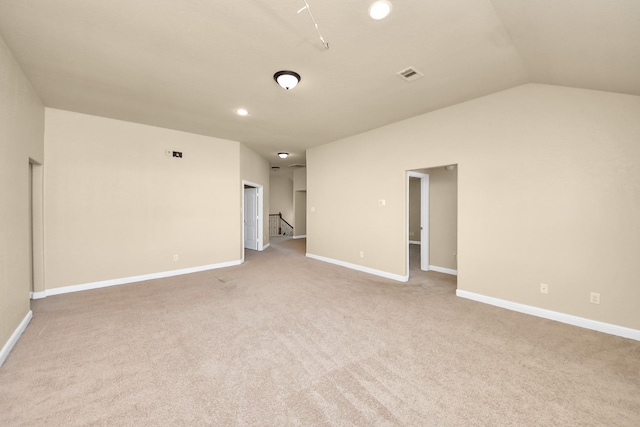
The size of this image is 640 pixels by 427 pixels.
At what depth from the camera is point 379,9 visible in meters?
1.96

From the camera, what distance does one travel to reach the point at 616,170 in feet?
8.79

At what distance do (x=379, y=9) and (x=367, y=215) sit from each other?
147 inches

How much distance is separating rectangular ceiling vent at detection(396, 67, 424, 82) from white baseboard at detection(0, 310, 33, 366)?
4749 millimetres

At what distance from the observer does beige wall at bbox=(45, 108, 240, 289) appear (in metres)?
3.97

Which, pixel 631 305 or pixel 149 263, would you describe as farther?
pixel 149 263

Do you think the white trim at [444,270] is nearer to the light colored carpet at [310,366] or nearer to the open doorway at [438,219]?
the open doorway at [438,219]

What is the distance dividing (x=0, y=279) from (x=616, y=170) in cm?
614

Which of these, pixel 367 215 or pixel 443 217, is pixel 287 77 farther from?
pixel 443 217

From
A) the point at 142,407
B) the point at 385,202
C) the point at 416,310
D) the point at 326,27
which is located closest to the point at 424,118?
the point at 385,202

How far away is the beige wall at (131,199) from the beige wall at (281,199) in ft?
20.3

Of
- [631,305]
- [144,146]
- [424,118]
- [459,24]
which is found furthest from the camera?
[144,146]

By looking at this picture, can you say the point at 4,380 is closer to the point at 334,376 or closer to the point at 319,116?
the point at 334,376

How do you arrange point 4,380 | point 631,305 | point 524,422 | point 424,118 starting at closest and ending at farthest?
1. point 524,422
2. point 4,380
3. point 631,305
4. point 424,118

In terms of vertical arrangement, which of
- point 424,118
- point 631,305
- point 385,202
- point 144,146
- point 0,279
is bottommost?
point 631,305
